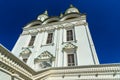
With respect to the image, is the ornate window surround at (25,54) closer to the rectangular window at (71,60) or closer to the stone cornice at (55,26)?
the stone cornice at (55,26)

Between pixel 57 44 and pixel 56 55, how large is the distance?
177 cm

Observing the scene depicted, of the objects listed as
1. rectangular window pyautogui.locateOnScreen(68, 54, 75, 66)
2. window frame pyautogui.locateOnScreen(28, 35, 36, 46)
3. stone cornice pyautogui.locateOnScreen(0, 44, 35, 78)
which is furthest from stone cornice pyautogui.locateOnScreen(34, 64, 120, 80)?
window frame pyautogui.locateOnScreen(28, 35, 36, 46)

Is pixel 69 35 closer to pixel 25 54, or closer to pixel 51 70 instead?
pixel 25 54

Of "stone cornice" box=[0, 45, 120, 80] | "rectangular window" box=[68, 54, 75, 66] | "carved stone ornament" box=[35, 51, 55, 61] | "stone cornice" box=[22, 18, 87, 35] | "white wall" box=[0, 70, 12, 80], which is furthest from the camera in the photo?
"stone cornice" box=[22, 18, 87, 35]

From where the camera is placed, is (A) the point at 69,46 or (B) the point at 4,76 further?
(A) the point at 69,46

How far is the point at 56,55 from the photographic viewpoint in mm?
13727

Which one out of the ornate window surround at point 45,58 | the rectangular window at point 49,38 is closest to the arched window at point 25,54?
the ornate window surround at point 45,58

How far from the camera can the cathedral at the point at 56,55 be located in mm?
7316

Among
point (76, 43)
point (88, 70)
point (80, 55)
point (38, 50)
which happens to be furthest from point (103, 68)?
point (38, 50)

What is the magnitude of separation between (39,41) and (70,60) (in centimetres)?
557

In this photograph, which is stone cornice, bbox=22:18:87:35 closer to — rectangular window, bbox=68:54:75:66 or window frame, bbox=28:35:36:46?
window frame, bbox=28:35:36:46

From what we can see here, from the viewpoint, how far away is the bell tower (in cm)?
1295

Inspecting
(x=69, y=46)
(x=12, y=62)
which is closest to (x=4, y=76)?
(x=12, y=62)

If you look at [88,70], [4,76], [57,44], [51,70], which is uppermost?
[57,44]
